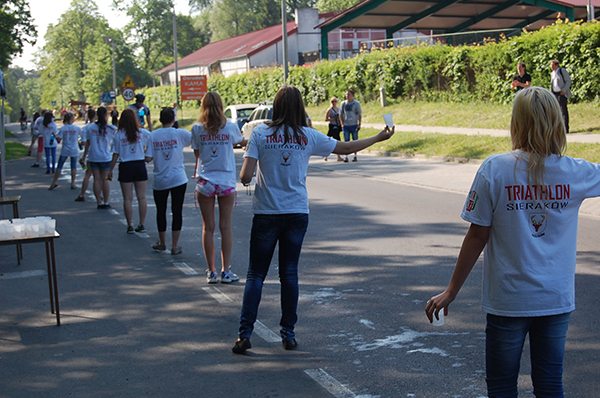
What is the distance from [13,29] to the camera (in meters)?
47.3

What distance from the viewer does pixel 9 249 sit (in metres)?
9.75

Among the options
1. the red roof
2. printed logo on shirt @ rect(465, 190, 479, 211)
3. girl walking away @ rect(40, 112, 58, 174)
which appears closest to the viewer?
printed logo on shirt @ rect(465, 190, 479, 211)

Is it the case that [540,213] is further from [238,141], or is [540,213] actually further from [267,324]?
[238,141]

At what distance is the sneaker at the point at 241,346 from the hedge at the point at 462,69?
59.8 ft

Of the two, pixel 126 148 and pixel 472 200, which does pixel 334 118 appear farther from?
pixel 472 200

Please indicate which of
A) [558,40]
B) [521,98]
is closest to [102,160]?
[521,98]

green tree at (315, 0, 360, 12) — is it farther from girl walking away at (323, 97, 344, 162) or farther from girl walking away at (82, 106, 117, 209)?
girl walking away at (82, 106, 117, 209)

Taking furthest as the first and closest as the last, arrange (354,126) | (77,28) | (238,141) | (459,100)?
(77,28)
(459,100)
(354,126)
(238,141)

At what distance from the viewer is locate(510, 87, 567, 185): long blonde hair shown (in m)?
2.92

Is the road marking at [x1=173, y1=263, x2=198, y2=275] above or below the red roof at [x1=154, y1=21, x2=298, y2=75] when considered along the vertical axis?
below

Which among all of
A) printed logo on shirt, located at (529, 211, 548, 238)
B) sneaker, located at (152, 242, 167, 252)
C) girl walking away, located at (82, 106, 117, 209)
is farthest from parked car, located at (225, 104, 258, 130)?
printed logo on shirt, located at (529, 211, 548, 238)

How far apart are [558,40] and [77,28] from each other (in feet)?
327

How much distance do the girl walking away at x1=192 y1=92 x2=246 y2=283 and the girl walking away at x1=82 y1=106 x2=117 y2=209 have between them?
20.3 feet

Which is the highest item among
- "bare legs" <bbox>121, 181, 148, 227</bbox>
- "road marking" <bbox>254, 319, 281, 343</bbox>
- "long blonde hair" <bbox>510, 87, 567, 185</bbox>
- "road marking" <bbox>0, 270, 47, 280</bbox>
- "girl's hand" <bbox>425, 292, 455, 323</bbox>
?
"long blonde hair" <bbox>510, 87, 567, 185</bbox>
